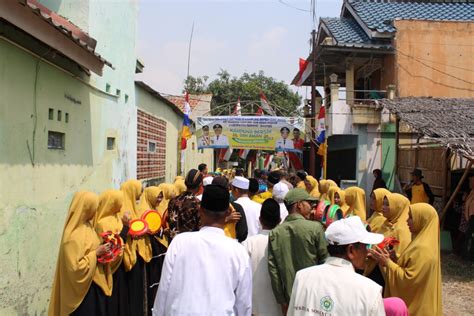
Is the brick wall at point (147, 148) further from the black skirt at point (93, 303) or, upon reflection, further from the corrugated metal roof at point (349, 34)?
the black skirt at point (93, 303)

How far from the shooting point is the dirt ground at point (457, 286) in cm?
690

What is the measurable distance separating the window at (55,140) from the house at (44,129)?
13mm

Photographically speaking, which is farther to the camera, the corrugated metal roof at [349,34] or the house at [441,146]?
the corrugated metal roof at [349,34]

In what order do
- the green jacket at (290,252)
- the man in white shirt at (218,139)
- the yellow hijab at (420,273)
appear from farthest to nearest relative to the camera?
the man in white shirt at (218,139), the green jacket at (290,252), the yellow hijab at (420,273)

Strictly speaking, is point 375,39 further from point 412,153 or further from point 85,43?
point 85,43

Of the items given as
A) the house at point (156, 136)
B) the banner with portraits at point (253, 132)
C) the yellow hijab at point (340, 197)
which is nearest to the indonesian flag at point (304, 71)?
the house at point (156, 136)

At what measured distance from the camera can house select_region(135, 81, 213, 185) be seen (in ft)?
36.7

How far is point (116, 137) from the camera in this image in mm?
8945

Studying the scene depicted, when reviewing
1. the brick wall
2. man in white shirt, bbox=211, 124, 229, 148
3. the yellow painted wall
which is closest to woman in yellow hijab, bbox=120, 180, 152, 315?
the brick wall

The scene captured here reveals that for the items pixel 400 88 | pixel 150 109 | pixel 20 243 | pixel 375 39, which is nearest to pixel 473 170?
pixel 400 88

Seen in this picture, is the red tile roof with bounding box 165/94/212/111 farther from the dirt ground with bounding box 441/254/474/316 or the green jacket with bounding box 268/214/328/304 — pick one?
the green jacket with bounding box 268/214/328/304

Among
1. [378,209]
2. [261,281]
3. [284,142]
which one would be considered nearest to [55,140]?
[261,281]

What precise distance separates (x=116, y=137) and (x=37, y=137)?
10.7ft

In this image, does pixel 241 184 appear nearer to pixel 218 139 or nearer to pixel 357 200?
pixel 357 200
